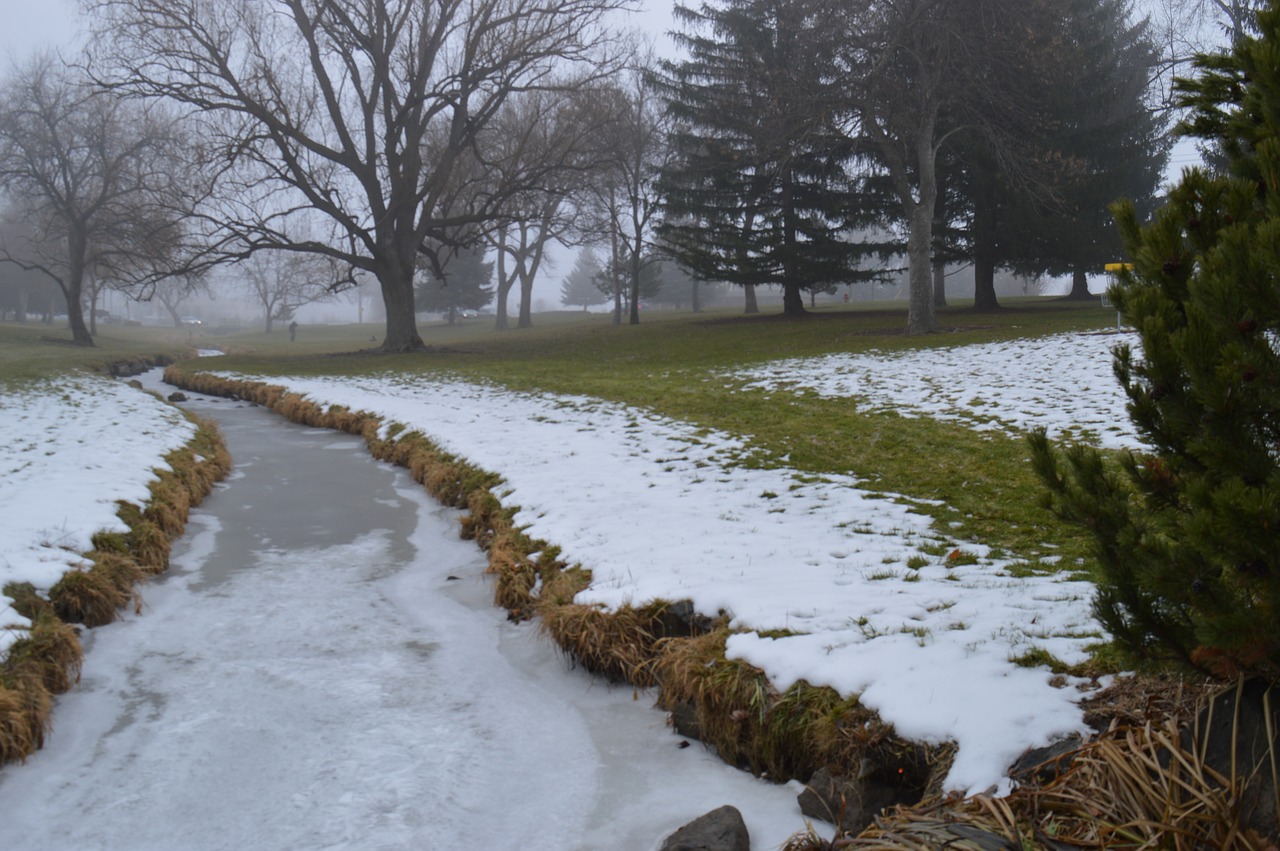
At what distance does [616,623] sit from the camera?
5.31m

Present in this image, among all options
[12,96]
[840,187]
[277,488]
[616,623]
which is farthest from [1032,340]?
[12,96]

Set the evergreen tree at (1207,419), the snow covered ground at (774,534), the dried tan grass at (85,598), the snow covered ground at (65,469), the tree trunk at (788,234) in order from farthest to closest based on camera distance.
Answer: the tree trunk at (788,234) → the snow covered ground at (65,469) → the dried tan grass at (85,598) → the snow covered ground at (774,534) → the evergreen tree at (1207,419)

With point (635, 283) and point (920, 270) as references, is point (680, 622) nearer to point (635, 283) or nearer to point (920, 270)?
point (920, 270)

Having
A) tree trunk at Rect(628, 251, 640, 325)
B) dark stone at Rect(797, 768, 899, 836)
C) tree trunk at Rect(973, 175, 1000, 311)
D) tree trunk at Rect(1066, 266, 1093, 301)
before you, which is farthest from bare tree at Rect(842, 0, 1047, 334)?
dark stone at Rect(797, 768, 899, 836)

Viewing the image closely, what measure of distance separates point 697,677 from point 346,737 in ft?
5.67

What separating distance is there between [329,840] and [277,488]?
24.7ft

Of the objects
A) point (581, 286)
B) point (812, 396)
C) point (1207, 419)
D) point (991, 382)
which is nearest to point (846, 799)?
point (1207, 419)

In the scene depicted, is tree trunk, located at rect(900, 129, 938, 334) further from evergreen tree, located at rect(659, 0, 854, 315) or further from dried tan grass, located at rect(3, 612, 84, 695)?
dried tan grass, located at rect(3, 612, 84, 695)

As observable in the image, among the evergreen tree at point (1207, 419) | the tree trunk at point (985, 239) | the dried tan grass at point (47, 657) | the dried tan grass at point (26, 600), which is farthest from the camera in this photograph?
the tree trunk at point (985, 239)

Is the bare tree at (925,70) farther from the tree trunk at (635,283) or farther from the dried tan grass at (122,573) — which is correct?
the dried tan grass at (122,573)

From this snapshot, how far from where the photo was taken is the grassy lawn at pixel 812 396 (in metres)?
6.75

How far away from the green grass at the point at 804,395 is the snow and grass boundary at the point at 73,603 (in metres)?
5.05

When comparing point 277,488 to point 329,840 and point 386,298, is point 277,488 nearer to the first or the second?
point 329,840

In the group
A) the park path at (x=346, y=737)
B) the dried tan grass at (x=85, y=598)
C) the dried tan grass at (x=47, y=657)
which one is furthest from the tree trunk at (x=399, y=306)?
the dried tan grass at (x=47, y=657)
